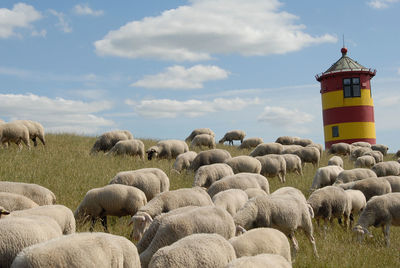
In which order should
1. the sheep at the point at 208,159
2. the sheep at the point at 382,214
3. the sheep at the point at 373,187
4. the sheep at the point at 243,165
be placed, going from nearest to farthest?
the sheep at the point at 382,214 < the sheep at the point at 373,187 < the sheep at the point at 243,165 < the sheep at the point at 208,159

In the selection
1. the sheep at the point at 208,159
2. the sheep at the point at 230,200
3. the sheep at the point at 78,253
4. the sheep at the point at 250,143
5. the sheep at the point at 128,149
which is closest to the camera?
the sheep at the point at 78,253

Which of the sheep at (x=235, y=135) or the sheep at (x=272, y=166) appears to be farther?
the sheep at (x=235, y=135)

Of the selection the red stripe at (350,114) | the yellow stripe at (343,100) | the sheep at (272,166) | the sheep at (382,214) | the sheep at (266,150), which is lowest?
the sheep at (382,214)

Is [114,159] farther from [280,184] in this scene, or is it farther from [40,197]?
[40,197]

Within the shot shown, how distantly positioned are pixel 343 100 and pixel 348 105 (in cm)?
56

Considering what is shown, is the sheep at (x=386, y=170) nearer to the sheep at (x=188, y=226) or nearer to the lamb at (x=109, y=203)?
the lamb at (x=109, y=203)

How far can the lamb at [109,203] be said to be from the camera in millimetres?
9367

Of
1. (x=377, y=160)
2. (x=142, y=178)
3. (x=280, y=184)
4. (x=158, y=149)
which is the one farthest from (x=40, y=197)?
(x=377, y=160)

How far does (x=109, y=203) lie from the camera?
937cm

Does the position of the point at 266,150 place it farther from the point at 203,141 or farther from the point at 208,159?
the point at 208,159

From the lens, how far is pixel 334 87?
3559cm

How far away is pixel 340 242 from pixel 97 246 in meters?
6.37

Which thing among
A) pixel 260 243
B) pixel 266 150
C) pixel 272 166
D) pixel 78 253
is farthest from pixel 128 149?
pixel 78 253

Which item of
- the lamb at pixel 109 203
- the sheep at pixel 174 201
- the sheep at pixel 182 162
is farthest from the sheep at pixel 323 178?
the lamb at pixel 109 203
